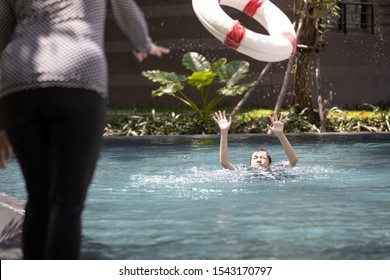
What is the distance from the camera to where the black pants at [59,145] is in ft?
10.9

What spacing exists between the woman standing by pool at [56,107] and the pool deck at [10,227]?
1.04 meters

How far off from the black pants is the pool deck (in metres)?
1.11

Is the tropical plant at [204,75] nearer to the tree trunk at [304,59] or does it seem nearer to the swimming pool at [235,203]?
the tree trunk at [304,59]

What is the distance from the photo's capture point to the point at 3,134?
3.80 metres

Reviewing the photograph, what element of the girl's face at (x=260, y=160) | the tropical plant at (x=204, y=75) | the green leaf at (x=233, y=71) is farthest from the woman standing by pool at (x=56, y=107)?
the green leaf at (x=233, y=71)

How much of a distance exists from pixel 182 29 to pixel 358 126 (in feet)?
21.9

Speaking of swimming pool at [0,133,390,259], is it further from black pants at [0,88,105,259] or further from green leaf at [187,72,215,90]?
green leaf at [187,72,215,90]

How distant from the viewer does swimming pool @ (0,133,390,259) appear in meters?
4.91

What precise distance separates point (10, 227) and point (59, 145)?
89.7 inches

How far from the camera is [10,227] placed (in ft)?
17.9

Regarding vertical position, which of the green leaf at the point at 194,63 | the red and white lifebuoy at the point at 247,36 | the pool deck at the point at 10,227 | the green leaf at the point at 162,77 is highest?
the red and white lifebuoy at the point at 247,36

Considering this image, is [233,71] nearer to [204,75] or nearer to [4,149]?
[204,75]

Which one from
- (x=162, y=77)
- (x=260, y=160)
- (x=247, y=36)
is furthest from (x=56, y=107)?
(x=162, y=77)

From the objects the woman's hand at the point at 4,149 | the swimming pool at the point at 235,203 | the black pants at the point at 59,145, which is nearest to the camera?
the black pants at the point at 59,145
